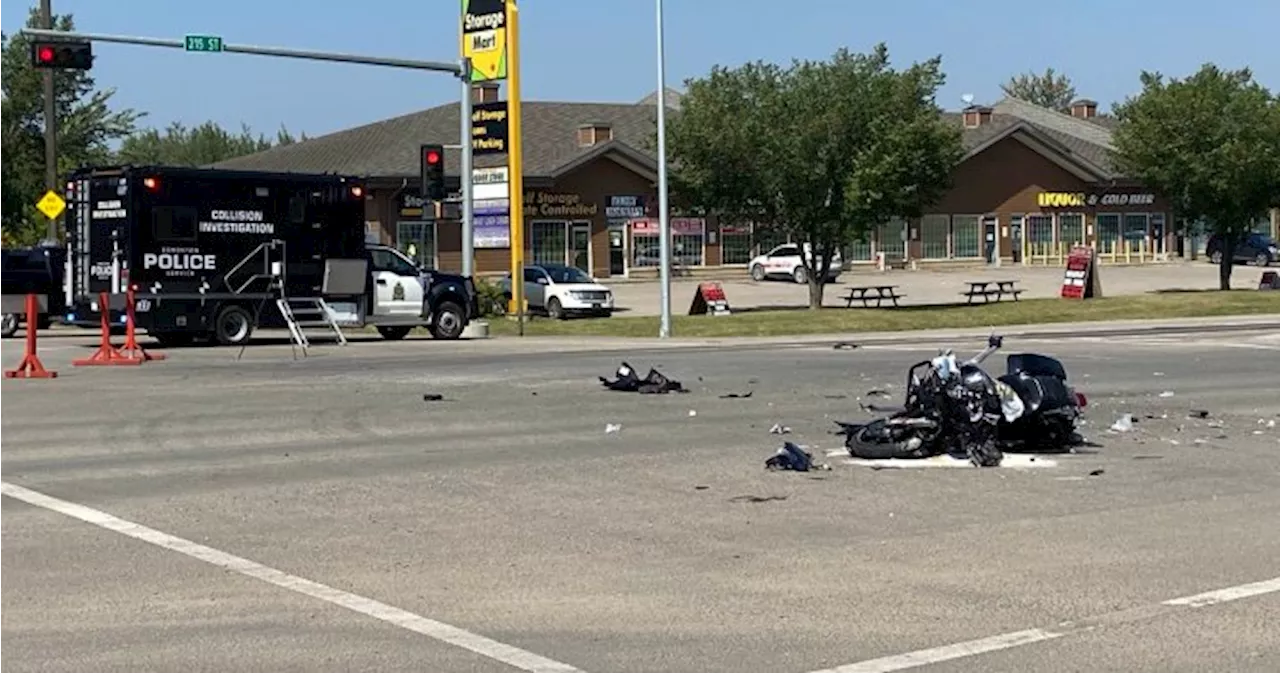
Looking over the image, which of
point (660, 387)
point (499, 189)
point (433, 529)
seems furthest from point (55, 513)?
point (499, 189)

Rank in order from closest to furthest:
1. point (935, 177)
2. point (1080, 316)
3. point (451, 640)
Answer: point (451, 640), point (1080, 316), point (935, 177)

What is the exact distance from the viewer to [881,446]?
43.5 feet

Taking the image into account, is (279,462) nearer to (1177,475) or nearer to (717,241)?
(1177,475)

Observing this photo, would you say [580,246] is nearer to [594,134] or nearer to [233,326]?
[594,134]

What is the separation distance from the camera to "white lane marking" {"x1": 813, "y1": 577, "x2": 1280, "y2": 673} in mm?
6793

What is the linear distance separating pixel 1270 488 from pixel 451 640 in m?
6.79

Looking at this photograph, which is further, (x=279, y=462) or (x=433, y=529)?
(x=279, y=462)

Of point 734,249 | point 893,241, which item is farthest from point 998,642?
point 893,241

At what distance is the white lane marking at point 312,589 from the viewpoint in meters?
7.01

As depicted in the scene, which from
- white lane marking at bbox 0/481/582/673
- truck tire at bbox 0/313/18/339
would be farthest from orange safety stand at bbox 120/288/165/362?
white lane marking at bbox 0/481/582/673

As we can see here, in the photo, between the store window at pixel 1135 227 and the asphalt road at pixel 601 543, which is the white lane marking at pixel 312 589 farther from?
the store window at pixel 1135 227

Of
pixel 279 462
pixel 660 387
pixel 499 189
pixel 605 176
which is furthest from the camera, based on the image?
pixel 605 176

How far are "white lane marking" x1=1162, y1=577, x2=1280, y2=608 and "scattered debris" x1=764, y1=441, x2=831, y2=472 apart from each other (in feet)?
15.1

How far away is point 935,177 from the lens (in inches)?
1791
